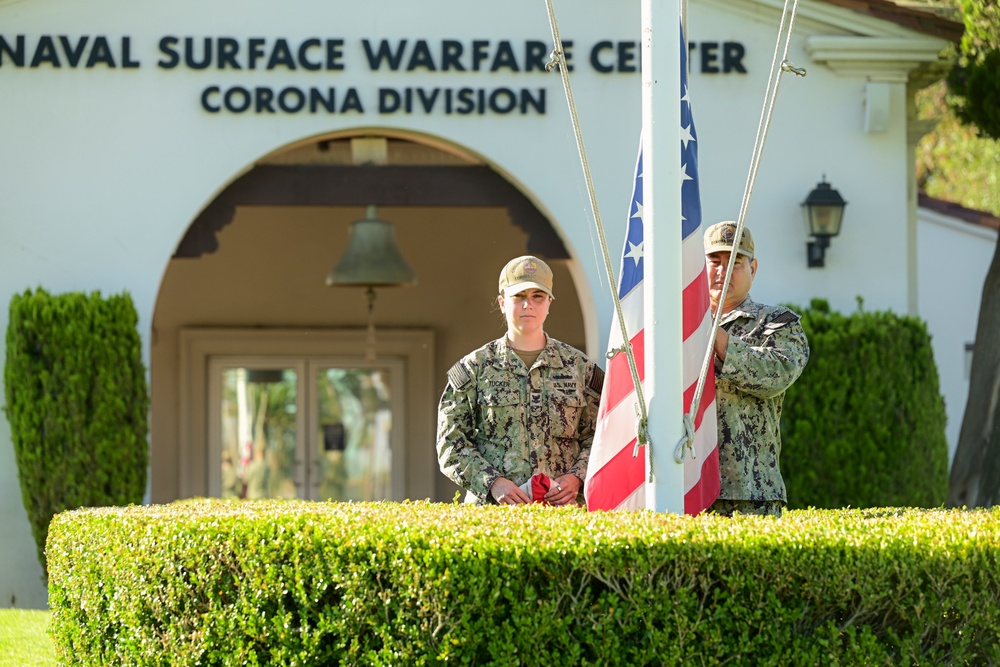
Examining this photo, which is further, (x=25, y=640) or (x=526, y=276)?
(x=25, y=640)

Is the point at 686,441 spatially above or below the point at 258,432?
above

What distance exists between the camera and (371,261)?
11.1m

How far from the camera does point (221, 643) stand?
4.26 meters

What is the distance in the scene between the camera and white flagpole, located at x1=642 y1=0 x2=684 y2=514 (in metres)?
4.53

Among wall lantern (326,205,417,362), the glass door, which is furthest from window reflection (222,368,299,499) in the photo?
wall lantern (326,205,417,362)

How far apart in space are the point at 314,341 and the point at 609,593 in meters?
9.88

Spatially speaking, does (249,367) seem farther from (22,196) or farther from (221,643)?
(221,643)

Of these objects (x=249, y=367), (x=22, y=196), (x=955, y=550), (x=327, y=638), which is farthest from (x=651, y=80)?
(x=249, y=367)

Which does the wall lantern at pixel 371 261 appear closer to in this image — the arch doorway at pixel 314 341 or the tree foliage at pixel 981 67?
the arch doorway at pixel 314 341

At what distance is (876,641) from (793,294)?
5.54 meters

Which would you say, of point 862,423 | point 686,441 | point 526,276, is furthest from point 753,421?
point 862,423

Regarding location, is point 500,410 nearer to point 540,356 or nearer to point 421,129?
point 540,356

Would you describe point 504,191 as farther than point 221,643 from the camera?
Yes

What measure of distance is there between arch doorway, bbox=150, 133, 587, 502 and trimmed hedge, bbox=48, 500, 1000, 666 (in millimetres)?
8799
